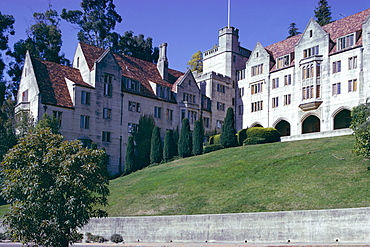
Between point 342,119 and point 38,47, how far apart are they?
154 feet

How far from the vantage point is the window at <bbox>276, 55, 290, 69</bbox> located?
6581 centimetres

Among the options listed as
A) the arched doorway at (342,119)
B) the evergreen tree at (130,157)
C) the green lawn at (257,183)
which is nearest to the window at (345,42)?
the arched doorway at (342,119)

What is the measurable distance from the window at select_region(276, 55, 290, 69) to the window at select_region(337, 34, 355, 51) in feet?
28.7

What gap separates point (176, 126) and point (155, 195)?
27918 mm

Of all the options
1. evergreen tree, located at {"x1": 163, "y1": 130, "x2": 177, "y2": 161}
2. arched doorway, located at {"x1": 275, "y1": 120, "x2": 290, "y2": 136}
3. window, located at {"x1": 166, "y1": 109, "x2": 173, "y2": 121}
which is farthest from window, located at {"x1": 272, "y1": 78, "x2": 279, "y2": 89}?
evergreen tree, located at {"x1": 163, "y1": 130, "x2": 177, "y2": 161}

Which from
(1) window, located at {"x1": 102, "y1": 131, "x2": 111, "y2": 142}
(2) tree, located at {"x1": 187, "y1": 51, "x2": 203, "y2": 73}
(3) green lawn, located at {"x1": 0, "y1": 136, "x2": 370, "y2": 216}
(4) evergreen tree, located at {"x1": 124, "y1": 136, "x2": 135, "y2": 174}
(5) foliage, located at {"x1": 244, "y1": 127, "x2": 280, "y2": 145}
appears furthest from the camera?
(2) tree, located at {"x1": 187, "y1": 51, "x2": 203, "y2": 73}

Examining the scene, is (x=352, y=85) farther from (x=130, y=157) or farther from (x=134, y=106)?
(x=130, y=157)

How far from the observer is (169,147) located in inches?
2370

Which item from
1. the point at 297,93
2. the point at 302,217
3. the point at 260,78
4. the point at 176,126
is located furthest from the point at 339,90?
the point at 302,217

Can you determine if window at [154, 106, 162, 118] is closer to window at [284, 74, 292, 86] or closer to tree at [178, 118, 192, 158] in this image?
tree at [178, 118, 192, 158]

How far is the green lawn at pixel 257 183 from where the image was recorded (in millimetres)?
31344

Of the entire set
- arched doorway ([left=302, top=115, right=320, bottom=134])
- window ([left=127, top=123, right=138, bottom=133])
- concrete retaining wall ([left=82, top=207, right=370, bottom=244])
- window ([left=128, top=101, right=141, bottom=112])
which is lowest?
concrete retaining wall ([left=82, top=207, right=370, bottom=244])

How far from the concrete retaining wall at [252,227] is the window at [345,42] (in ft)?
120

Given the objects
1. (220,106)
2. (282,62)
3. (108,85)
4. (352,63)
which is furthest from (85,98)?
(352,63)
